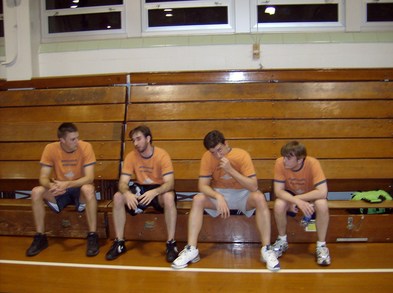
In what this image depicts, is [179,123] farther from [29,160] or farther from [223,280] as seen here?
[223,280]

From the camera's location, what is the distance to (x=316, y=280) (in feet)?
7.38

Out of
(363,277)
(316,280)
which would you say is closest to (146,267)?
(316,280)

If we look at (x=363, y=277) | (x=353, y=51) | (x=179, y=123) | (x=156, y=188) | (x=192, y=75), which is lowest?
(x=363, y=277)

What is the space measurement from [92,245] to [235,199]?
1.20 metres

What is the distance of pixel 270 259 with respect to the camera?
2.43 m

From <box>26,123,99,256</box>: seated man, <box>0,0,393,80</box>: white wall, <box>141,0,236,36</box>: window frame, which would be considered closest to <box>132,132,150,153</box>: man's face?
<box>26,123,99,256</box>: seated man

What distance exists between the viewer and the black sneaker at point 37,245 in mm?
2736

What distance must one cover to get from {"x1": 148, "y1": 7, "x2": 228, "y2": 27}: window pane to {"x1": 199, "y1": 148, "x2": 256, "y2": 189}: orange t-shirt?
226 centimetres

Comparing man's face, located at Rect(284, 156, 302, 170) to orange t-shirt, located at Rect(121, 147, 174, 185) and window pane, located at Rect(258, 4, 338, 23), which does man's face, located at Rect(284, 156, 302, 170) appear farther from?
window pane, located at Rect(258, 4, 338, 23)

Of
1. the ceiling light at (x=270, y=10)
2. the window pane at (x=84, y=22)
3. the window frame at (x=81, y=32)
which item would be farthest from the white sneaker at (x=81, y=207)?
the ceiling light at (x=270, y=10)

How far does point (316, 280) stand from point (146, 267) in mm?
1176

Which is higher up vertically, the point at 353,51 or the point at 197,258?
the point at 353,51

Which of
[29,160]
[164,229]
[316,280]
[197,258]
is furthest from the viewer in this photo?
[29,160]

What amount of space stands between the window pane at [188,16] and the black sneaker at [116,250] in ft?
9.41
